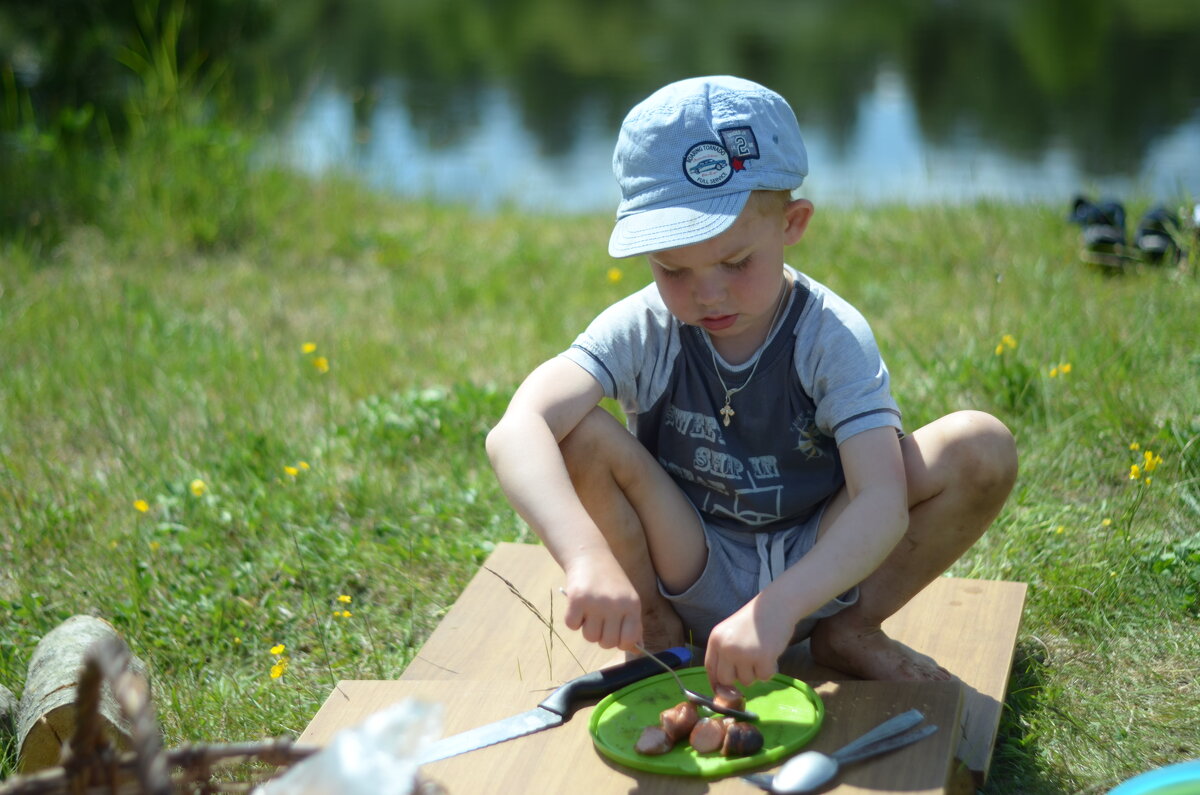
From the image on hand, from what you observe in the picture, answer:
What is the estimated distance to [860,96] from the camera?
9742mm

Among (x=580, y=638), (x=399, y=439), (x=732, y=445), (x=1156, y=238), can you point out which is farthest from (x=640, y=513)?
(x=1156, y=238)

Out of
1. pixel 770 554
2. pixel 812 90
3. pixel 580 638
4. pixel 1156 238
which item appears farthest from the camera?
pixel 812 90

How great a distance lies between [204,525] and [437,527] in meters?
0.51

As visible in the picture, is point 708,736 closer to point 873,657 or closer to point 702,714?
point 702,714

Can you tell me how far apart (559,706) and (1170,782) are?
84cm

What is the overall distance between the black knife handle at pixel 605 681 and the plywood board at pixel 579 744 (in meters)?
0.02

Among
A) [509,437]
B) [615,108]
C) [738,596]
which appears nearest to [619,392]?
[509,437]

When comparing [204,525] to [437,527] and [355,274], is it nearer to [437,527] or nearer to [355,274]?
[437,527]

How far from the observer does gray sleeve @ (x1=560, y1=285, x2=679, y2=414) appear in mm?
2031

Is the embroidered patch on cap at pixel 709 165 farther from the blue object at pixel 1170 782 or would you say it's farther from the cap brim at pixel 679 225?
the blue object at pixel 1170 782

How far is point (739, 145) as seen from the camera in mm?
1853

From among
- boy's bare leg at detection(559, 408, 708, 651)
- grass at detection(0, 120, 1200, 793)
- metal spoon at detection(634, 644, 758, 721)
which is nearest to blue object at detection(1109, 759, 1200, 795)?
grass at detection(0, 120, 1200, 793)

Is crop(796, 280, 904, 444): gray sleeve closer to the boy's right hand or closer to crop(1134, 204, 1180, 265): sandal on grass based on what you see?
the boy's right hand

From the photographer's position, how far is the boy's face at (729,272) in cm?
185
